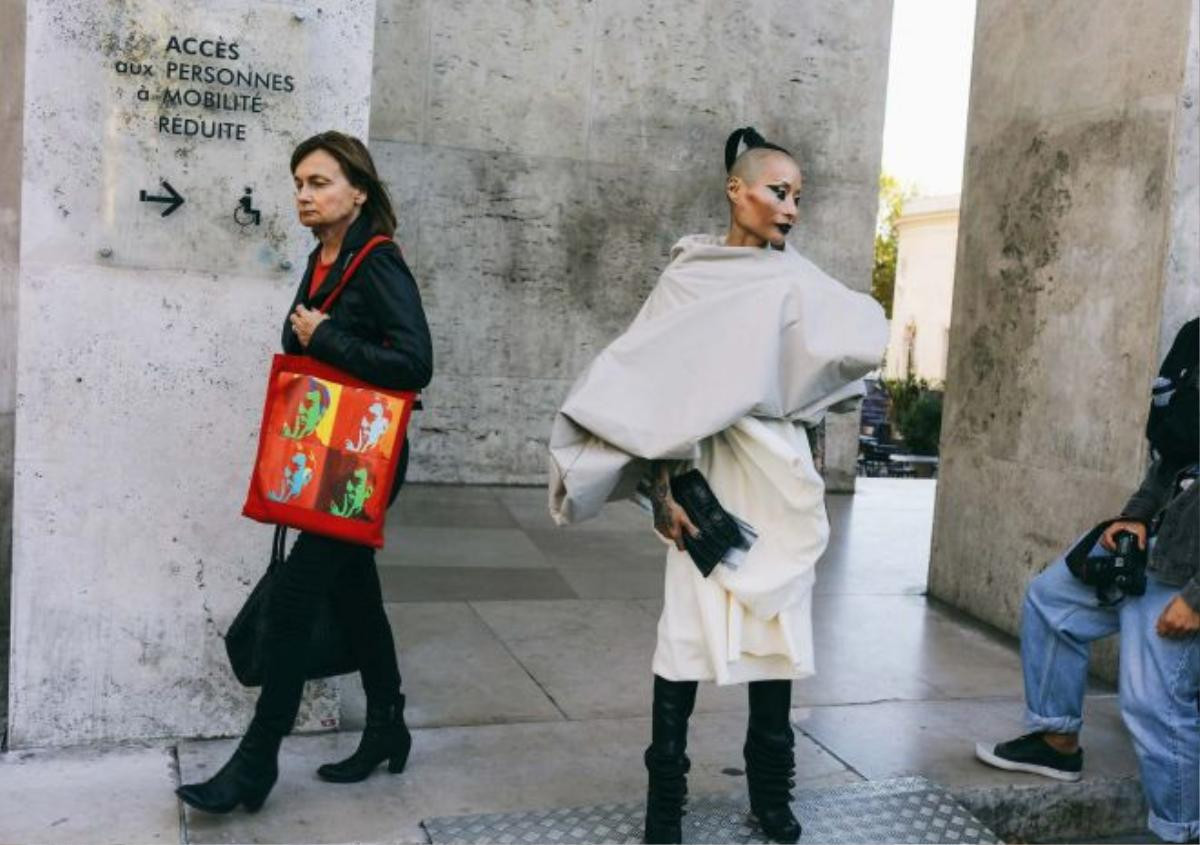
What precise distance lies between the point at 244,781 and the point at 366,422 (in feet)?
3.42

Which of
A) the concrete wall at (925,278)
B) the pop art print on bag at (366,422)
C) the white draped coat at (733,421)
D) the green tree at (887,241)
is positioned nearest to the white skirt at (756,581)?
the white draped coat at (733,421)

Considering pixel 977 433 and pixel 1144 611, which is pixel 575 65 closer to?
pixel 977 433

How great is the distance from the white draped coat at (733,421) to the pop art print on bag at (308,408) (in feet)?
2.13

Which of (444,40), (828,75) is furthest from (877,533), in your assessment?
(444,40)

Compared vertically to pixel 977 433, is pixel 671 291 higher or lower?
higher

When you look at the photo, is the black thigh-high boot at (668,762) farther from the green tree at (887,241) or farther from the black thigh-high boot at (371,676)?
the green tree at (887,241)

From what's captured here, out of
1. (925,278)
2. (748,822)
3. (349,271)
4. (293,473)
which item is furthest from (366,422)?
(925,278)

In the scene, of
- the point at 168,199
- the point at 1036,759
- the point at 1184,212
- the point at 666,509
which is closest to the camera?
the point at 666,509

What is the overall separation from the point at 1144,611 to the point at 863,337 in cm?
141

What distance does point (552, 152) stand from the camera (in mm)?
9477

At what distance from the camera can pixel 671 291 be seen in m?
3.24

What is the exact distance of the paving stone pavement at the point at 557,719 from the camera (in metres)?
3.45

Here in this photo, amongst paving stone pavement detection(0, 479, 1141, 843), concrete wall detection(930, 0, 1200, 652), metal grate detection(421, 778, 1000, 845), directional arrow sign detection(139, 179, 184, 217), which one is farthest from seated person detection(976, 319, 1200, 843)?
directional arrow sign detection(139, 179, 184, 217)

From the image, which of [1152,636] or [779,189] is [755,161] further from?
[1152,636]
